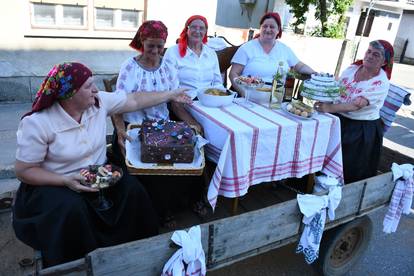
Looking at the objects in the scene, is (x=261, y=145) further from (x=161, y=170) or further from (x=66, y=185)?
(x=66, y=185)

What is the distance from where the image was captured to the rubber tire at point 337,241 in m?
2.71

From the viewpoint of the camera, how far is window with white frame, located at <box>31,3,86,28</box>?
619 centimetres

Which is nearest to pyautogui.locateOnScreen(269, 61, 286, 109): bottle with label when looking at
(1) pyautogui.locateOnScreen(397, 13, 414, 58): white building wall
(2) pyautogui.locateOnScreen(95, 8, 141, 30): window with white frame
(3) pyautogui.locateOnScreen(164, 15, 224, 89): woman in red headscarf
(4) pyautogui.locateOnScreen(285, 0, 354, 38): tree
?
(3) pyautogui.locateOnScreen(164, 15, 224, 89): woman in red headscarf

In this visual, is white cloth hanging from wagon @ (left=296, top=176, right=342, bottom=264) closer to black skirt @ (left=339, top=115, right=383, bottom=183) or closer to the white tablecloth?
the white tablecloth

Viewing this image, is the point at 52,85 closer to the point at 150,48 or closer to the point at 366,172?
the point at 150,48

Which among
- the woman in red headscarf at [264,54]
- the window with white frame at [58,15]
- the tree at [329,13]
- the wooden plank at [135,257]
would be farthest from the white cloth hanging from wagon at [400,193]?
the tree at [329,13]

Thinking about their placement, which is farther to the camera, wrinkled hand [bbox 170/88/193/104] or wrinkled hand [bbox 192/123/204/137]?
wrinkled hand [bbox 170/88/193/104]

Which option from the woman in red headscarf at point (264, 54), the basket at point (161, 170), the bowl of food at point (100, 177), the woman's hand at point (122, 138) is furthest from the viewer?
the woman in red headscarf at point (264, 54)

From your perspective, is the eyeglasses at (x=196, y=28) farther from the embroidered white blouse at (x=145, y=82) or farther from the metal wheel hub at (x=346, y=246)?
the metal wheel hub at (x=346, y=246)

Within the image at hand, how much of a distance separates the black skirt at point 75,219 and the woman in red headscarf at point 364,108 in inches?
62.6

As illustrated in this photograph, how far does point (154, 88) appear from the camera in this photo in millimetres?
2797

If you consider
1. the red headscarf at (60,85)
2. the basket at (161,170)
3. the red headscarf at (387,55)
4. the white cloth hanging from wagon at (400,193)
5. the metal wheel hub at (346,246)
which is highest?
the red headscarf at (387,55)

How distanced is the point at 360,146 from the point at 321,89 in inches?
28.9

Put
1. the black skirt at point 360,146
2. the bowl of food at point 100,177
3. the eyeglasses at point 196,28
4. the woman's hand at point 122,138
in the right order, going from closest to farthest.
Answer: the bowl of food at point 100,177, the woman's hand at point 122,138, the black skirt at point 360,146, the eyeglasses at point 196,28
